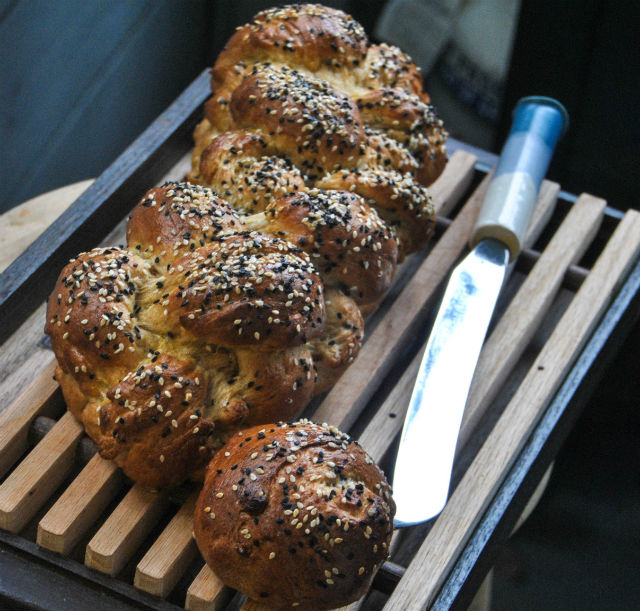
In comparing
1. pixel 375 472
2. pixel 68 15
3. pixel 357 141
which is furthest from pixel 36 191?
pixel 375 472

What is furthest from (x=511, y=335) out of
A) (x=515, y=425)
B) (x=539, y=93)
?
(x=539, y=93)

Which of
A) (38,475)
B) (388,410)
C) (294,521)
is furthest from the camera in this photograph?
(388,410)

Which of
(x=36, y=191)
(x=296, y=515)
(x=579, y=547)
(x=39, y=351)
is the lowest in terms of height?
(x=579, y=547)

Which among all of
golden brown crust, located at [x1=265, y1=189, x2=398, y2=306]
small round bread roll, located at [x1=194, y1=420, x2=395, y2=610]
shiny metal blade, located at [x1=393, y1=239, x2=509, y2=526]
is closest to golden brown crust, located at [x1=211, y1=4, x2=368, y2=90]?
golden brown crust, located at [x1=265, y1=189, x2=398, y2=306]

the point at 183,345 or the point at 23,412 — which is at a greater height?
the point at 183,345

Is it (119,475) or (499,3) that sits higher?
(499,3)

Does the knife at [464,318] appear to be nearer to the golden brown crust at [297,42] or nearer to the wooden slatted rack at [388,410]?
the wooden slatted rack at [388,410]

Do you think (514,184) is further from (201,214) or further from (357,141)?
(201,214)

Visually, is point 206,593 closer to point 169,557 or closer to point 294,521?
point 169,557
